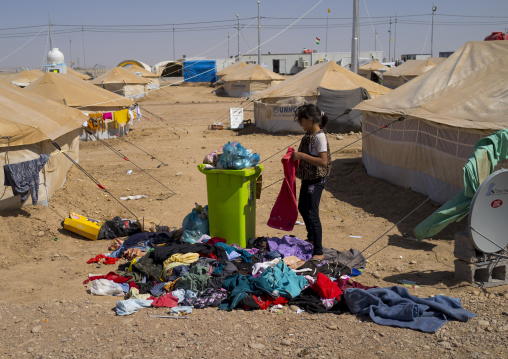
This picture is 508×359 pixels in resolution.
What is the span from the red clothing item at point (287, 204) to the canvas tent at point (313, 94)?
12001 mm

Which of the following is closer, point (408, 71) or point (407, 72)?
point (407, 72)

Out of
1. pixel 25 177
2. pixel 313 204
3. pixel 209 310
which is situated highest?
pixel 313 204

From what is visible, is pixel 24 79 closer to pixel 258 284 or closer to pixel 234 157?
pixel 234 157

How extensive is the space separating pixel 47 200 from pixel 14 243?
4.65ft

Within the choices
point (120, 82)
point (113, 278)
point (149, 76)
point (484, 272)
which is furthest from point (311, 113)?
point (149, 76)

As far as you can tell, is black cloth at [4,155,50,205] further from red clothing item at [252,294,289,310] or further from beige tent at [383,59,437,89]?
beige tent at [383,59,437,89]

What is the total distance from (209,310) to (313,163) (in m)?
2.01

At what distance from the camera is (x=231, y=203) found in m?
6.36

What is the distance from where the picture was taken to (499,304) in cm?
470

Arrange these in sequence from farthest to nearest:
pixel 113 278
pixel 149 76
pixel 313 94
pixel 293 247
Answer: pixel 149 76 < pixel 313 94 < pixel 293 247 < pixel 113 278

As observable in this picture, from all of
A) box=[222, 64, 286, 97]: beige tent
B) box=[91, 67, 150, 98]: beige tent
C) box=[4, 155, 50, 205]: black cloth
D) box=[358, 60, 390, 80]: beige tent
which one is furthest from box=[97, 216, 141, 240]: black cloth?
box=[358, 60, 390, 80]: beige tent

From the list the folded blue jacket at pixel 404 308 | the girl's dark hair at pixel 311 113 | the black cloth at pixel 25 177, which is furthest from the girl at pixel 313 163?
the black cloth at pixel 25 177

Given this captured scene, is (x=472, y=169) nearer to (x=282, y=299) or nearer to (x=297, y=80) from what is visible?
(x=282, y=299)

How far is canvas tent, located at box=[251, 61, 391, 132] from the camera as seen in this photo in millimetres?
18156
